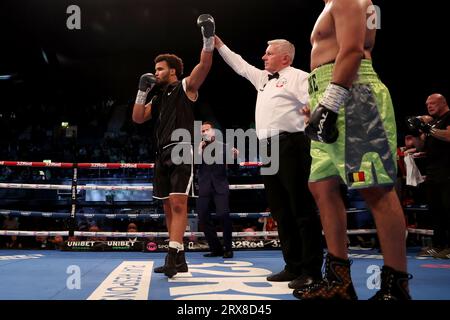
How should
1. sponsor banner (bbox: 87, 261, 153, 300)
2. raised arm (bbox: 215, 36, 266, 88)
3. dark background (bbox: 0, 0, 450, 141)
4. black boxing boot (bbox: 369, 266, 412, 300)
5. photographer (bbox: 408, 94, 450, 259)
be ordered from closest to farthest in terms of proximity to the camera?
1. black boxing boot (bbox: 369, 266, 412, 300)
2. sponsor banner (bbox: 87, 261, 153, 300)
3. raised arm (bbox: 215, 36, 266, 88)
4. photographer (bbox: 408, 94, 450, 259)
5. dark background (bbox: 0, 0, 450, 141)

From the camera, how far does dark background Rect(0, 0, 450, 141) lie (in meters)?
5.59

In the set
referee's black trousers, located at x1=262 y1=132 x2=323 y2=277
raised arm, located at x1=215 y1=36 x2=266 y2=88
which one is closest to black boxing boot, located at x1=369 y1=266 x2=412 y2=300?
referee's black trousers, located at x1=262 y1=132 x2=323 y2=277

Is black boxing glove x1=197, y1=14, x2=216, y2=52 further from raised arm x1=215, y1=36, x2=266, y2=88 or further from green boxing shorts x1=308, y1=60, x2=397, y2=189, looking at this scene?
green boxing shorts x1=308, y1=60, x2=397, y2=189

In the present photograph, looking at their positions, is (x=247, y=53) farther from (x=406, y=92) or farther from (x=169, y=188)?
(x=169, y=188)

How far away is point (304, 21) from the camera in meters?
6.38

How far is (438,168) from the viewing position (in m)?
3.38

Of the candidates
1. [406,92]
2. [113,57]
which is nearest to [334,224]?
[406,92]

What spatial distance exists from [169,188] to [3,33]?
632 cm

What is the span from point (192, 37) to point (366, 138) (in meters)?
6.86

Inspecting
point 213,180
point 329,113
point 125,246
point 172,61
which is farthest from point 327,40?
point 125,246

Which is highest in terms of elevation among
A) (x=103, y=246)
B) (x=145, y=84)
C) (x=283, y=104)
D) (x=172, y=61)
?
(x=172, y=61)

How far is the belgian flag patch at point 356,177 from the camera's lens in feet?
4.14

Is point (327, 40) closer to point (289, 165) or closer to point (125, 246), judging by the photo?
point (289, 165)

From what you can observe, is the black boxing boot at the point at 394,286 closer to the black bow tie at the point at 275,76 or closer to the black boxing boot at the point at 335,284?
the black boxing boot at the point at 335,284
